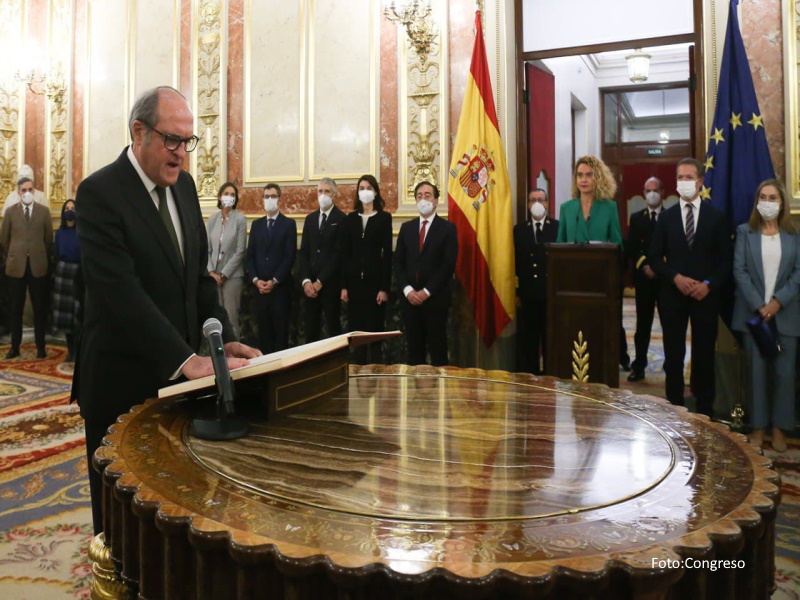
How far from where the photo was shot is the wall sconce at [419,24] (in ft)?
17.6

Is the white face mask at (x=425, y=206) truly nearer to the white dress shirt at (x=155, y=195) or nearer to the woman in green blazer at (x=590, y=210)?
the woman in green blazer at (x=590, y=210)

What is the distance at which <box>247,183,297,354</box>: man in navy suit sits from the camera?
5480 millimetres

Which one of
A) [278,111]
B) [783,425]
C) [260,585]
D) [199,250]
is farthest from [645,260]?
[260,585]

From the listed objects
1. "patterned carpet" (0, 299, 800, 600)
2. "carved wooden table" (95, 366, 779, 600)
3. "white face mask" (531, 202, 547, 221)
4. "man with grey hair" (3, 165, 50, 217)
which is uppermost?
"man with grey hair" (3, 165, 50, 217)

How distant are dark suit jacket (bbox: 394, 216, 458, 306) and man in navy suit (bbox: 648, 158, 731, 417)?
4.47 feet

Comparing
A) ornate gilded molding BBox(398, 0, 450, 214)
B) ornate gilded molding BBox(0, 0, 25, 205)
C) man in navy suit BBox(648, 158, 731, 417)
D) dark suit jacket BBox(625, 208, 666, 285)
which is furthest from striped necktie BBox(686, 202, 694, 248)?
ornate gilded molding BBox(0, 0, 25, 205)

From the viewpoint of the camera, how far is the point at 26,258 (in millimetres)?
6344

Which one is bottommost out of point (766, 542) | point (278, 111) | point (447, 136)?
point (766, 542)

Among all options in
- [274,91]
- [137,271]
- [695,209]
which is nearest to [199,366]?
[137,271]

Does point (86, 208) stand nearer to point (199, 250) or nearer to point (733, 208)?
point (199, 250)

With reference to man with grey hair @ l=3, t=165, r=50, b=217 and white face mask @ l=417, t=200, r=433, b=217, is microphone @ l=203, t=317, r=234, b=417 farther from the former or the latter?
man with grey hair @ l=3, t=165, r=50, b=217

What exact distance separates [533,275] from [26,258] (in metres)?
4.71

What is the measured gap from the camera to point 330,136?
5922 millimetres

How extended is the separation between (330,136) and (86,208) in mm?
4548
